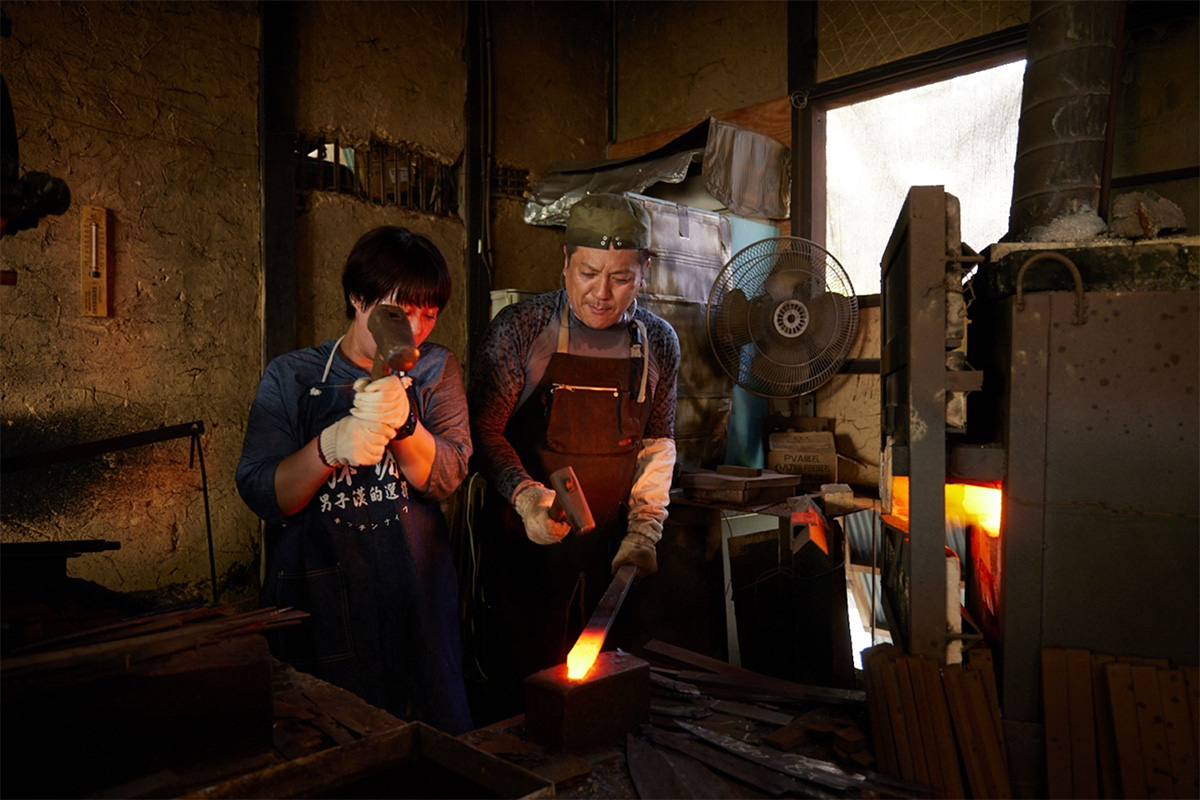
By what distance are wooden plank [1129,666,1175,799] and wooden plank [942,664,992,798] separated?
17.7 inches

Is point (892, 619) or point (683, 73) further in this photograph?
point (683, 73)

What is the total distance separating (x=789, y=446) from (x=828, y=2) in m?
3.08

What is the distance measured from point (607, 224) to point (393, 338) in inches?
66.5

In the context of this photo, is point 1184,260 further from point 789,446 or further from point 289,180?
point 289,180

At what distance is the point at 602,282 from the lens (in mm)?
3668

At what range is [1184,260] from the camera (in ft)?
7.99

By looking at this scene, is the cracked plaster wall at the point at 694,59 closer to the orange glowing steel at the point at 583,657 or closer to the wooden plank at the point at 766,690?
the wooden plank at the point at 766,690

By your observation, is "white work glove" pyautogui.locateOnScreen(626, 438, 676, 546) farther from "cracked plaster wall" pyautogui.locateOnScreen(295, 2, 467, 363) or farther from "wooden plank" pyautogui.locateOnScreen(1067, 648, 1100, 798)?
"cracked plaster wall" pyautogui.locateOnScreen(295, 2, 467, 363)

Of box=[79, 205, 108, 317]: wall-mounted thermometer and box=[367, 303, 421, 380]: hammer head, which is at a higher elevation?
box=[79, 205, 108, 317]: wall-mounted thermometer

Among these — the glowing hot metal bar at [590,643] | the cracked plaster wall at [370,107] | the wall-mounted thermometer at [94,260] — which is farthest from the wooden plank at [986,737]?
the wall-mounted thermometer at [94,260]

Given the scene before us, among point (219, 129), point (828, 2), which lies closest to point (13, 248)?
point (219, 129)

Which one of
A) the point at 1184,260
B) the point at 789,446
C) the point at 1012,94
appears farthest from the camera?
the point at 789,446

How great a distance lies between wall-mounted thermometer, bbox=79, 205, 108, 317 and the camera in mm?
3893

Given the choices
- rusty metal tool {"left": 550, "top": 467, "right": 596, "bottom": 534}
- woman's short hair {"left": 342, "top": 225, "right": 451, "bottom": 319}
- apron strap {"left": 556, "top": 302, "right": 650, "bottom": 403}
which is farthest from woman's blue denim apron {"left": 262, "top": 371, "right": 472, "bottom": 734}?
apron strap {"left": 556, "top": 302, "right": 650, "bottom": 403}
